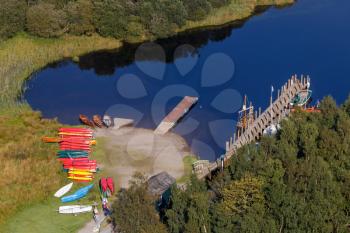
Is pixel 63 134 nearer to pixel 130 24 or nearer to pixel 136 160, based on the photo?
pixel 136 160

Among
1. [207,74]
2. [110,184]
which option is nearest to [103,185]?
[110,184]

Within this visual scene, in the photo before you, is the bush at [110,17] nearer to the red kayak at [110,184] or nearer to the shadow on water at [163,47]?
the shadow on water at [163,47]

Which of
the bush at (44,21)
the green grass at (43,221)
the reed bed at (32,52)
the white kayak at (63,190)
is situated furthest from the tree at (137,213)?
the bush at (44,21)

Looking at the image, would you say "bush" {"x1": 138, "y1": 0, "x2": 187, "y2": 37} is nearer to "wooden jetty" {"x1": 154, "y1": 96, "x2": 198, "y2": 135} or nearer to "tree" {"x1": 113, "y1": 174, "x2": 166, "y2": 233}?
"wooden jetty" {"x1": 154, "y1": 96, "x2": 198, "y2": 135}

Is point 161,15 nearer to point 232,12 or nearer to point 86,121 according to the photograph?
point 232,12

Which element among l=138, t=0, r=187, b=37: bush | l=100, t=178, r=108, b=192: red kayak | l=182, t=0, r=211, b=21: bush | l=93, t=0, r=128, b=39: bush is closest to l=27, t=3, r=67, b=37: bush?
l=93, t=0, r=128, b=39: bush
